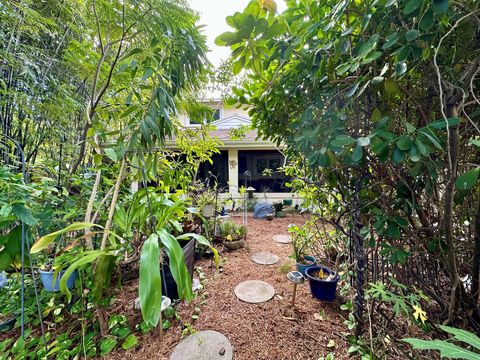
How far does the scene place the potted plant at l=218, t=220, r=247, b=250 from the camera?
368 cm

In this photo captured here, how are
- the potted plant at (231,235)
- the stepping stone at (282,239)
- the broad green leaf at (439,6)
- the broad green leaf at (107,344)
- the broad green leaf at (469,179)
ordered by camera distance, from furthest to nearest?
the stepping stone at (282,239), the potted plant at (231,235), the broad green leaf at (107,344), the broad green leaf at (469,179), the broad green leaf at (439,6)

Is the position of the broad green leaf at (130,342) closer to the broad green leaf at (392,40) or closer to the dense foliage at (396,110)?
the dense foliage at (396,110)

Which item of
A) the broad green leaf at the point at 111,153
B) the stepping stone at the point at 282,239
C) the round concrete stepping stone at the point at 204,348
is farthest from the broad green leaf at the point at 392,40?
the stepping stone at the point at 282,239

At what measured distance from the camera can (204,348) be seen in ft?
5.13

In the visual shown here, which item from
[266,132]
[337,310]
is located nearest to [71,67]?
[266,132]

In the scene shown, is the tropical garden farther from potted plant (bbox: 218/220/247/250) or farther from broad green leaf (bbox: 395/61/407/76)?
potted plant (bbox: 218/220/247/250)

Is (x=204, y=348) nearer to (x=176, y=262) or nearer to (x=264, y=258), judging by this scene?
(x=176, y=262)

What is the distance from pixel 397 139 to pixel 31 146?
141 inches

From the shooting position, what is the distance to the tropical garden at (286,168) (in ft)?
2.75

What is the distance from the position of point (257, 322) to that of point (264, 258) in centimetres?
148

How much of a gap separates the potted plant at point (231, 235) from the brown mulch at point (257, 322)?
0.93 meters

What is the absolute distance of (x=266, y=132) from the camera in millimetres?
1600

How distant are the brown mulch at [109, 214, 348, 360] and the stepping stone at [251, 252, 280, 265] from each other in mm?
403

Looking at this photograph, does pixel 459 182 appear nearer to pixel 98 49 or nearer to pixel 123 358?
pixel 123 358
